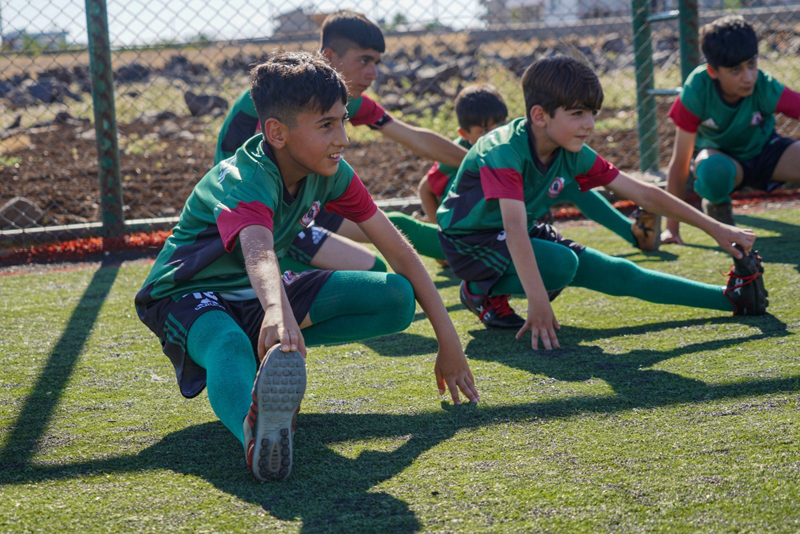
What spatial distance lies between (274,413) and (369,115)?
2.23 m

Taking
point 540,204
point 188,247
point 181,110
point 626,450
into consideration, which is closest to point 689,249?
point 540,204

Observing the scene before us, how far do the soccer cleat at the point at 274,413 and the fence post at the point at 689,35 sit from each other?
4.27 metres

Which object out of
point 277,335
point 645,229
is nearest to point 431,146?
point 645,229

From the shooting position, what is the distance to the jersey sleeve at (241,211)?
1751mm

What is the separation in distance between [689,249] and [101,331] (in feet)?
8.88

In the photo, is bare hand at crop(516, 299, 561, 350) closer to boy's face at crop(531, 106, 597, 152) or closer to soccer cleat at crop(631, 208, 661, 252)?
boy's face at crop(531, 106, 597, 152)

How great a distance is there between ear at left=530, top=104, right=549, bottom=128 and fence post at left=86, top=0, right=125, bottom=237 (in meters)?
2.80

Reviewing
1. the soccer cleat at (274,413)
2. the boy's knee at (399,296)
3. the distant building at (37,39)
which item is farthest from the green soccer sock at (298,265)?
the distant building at (37,39)

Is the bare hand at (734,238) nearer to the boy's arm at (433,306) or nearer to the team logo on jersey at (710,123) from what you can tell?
the boy's arm at (433,306)

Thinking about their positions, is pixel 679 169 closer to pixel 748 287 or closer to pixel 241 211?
pixel 748 287

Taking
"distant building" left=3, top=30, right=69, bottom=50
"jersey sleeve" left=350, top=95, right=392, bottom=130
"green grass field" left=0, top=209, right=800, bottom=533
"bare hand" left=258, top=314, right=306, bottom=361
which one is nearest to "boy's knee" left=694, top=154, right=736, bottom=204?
"green grass field" left=0, top=209, right=800, bottom=533

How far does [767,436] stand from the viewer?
1.65 metres

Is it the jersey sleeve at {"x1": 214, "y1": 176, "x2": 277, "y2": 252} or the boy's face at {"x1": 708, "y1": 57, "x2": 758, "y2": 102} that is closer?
the jersey sleeve at {"x1": 214, "y1": 176, "x2": 277, "y2": 252}

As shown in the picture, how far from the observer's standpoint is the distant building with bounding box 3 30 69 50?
4877mm
